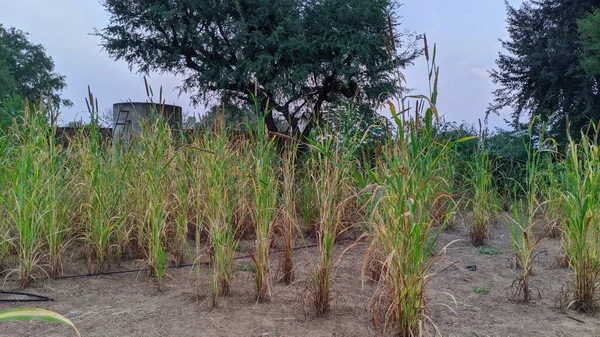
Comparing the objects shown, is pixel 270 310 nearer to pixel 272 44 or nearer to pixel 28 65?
pixel 272 44

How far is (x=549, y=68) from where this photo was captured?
1434 centimetres

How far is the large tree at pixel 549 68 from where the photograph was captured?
1372 cm

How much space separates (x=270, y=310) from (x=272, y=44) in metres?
9.09

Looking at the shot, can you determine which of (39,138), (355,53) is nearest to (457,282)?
(39,138)

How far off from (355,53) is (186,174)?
27.5 feet

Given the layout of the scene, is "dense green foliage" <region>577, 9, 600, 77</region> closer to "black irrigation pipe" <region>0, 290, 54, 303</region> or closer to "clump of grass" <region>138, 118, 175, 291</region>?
"clump of grass" <region>138, 118, 175, 291</region>

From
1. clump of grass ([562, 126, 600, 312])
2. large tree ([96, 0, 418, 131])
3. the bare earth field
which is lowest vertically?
the bare earth field

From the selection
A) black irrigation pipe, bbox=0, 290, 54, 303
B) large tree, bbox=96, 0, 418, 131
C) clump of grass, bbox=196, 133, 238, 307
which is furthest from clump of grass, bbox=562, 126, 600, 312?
large tree, bbox=96, 0, 418, 131

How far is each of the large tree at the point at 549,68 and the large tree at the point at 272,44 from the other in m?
5.37

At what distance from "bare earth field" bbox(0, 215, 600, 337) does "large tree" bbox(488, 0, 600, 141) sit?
1147 cm

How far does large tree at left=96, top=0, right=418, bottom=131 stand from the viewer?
10734 millimetres

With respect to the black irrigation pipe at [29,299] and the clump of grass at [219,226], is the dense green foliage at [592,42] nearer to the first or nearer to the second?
the clump of grass at [219,226]

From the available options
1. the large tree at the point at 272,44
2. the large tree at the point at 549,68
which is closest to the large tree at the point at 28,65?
the large tree at the point at 272,44

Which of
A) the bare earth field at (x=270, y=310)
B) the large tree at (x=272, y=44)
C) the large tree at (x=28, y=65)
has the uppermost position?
the large tree at (x=28, y=65)
